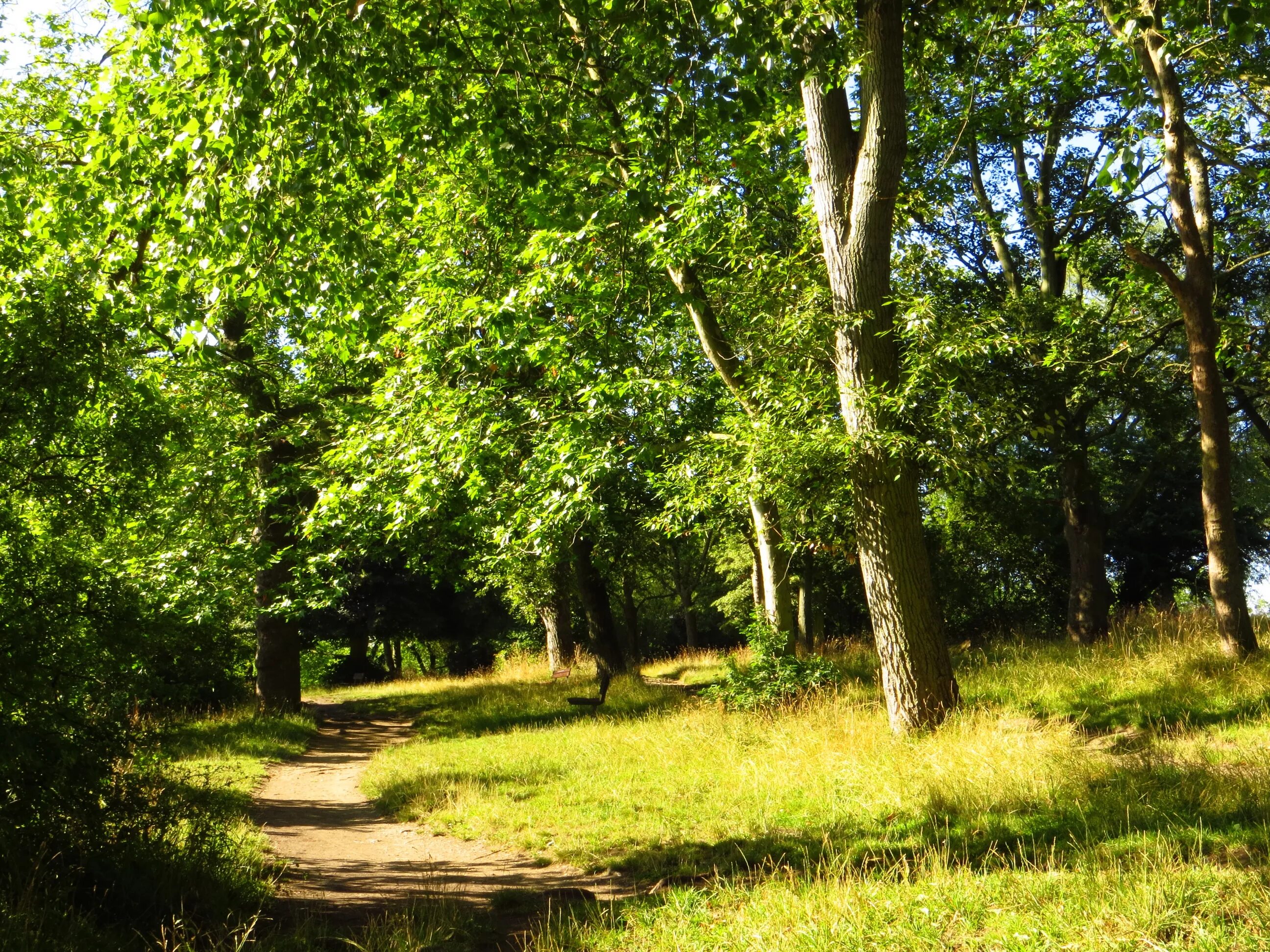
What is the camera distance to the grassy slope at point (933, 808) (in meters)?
4.61

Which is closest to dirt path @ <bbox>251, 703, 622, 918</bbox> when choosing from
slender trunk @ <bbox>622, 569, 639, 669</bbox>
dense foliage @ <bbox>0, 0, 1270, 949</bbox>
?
dense foliage @ <bbox>0, 0, 1270, 949</bbox>

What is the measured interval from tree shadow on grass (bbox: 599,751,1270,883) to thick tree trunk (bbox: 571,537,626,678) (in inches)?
492

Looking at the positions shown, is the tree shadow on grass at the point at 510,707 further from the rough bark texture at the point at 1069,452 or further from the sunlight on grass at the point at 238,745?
the rough bark texture at the point at 1069,452

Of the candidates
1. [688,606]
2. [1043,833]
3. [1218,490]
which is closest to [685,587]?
[688,606]

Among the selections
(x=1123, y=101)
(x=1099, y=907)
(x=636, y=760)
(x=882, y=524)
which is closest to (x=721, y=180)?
(x=882, y=524)

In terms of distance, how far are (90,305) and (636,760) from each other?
6.90m

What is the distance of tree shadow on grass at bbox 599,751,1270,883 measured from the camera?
5418 mm

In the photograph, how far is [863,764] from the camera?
26.5 ft

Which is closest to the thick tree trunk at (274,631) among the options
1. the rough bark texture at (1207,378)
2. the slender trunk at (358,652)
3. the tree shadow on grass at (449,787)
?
the tree shadow on grass at (449,787)

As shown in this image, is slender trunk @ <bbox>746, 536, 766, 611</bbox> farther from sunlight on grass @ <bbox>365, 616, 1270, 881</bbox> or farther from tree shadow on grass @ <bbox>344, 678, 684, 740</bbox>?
sunlight on grass @ <bbox>365, 616, 1270, 881</bbox>

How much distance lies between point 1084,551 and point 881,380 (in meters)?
10.6

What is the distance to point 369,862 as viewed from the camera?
24.1 feet

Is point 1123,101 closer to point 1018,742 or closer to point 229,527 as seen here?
point 1018,742

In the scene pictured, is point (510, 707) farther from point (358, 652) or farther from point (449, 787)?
point (358, 652)
